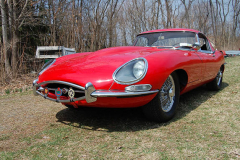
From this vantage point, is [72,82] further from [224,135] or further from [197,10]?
[197,10]

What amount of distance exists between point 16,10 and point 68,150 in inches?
274

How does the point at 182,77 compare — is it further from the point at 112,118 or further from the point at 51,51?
the point at 51,51

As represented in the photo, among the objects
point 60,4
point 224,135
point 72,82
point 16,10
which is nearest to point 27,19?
point 16,10

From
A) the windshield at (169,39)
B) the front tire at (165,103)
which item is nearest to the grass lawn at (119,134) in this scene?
the front tire at (165,103)

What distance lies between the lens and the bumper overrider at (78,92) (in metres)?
2.04

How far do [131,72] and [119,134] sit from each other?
673 mm

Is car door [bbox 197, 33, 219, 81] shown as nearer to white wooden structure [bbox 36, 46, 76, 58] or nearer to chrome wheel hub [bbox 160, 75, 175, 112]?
chrome wheel hub [bbox 160, 75, 175, 112]

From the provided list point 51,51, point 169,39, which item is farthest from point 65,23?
point 169,39

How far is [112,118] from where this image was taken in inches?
106

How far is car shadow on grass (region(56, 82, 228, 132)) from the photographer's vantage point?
2395mm

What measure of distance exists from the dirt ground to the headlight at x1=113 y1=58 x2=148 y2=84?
1137mm

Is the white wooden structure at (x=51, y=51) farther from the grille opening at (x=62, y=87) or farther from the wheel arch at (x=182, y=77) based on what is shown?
the wheel arch at (x=182, y=77)

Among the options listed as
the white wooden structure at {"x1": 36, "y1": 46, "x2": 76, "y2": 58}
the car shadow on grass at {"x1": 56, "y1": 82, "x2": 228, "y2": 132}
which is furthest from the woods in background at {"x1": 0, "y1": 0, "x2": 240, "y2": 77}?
the car shadow on grass at {"x1": 56, "y1": 82, "x2": 228, "y2": 132}

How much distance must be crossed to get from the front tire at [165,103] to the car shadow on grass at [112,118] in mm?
104
